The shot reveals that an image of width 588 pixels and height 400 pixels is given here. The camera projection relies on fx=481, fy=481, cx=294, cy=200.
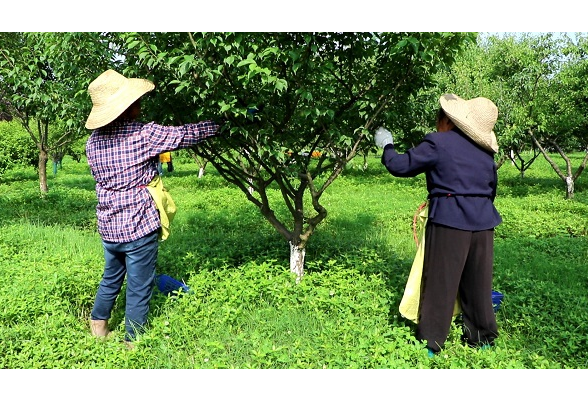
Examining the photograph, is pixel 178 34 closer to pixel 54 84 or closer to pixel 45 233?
pixel 54 84

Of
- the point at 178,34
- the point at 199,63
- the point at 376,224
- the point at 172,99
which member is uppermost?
the point at 178,34

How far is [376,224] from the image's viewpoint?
26.9 ft

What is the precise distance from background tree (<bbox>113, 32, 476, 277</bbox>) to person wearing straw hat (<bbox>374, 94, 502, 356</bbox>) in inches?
20.6

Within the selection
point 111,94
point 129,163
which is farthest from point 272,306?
point 111,94

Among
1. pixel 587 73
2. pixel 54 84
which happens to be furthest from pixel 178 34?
pixel 587 73

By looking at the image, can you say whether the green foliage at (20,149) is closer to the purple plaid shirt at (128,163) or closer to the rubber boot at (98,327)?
the rubber boot at (98,327)

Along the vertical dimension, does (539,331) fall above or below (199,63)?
below

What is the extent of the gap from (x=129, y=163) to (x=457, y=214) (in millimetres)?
2307

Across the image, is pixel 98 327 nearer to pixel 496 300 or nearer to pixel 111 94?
pixel 111 94

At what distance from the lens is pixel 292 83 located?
12.4ft

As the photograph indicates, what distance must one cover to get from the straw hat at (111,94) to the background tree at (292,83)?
19 cm

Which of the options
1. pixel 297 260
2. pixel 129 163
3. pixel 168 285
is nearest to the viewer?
pixel 129 163

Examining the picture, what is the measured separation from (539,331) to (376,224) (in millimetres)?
4478

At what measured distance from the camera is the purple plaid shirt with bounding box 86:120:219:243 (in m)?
3.38
